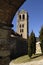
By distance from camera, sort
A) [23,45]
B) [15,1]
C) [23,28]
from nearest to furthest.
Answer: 1. [15,1]
2. [23,45]
3. [23,28]

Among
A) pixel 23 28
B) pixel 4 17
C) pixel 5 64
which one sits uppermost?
pixel 23 28

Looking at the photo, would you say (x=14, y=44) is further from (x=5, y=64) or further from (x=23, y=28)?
(x=5, y=64)

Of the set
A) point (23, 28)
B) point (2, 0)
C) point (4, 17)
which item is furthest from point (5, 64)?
point (23, 28)

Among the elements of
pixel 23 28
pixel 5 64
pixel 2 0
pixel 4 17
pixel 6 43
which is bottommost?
pixel 5 64

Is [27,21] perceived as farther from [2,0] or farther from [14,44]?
[2,0]

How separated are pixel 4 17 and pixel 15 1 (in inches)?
19.0

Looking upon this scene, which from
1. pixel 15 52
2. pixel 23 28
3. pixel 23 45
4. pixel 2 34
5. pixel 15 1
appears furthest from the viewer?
pixel 23 28

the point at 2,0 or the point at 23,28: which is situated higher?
the point at 23,28

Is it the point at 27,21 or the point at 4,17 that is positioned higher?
the point at 27,21

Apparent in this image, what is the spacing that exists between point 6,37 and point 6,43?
13cm

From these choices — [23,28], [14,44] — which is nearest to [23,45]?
[14,44]

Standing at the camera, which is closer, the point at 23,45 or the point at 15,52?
the point at 15,52

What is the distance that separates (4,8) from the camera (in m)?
4.40

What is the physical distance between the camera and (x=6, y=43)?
4.39 meters
